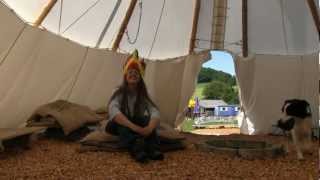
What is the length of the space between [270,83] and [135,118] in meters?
3.24

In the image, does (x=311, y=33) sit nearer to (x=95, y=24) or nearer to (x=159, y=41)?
(x=159, y=41)

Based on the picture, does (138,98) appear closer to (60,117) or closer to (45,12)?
(60,117)

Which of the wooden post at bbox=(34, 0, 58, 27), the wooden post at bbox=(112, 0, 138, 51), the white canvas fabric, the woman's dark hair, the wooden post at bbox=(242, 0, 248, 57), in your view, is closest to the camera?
the woman's dark hair

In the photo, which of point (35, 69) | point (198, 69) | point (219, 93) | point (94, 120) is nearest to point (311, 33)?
point (198, 69)

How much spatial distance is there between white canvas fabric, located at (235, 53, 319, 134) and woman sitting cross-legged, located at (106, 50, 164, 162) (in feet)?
Answer: 9.68

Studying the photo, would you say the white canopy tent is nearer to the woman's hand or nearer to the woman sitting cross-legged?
the woman sitting cross-legged

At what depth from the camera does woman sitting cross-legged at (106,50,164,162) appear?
124 inches

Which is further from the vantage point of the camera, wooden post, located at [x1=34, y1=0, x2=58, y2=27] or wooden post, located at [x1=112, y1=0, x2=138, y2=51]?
wooden post, located at [x1=112, y1=0, x2=138, y2=51]

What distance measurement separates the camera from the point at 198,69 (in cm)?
624

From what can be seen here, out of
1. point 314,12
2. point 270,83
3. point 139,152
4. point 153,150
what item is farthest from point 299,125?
point 270,83

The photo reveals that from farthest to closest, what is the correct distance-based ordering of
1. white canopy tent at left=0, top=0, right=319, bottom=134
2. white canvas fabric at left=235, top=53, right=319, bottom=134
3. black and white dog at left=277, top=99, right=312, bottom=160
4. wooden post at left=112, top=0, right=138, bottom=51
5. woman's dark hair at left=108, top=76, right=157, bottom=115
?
white canvas fabric at left=235, top=53, right=319, bottom=134, wooden post at left=112, top=0, right=138, bottom=51, white canopy tent at left=0, top=0, right=319, bottom=134, black and white dog at left=277, top=99, right=312, bottom=160, woman's dark hair at left=108, top=76, right=157, bottom=115

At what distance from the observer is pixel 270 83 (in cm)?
613

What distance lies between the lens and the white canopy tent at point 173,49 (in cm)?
479

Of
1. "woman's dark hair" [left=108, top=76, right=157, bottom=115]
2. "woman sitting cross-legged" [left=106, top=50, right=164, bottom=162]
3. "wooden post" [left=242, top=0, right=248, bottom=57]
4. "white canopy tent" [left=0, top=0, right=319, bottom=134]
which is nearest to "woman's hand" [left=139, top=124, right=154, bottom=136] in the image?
"woman sitting cross-legged" [left=106, top=50, right=164, bottom=162]
